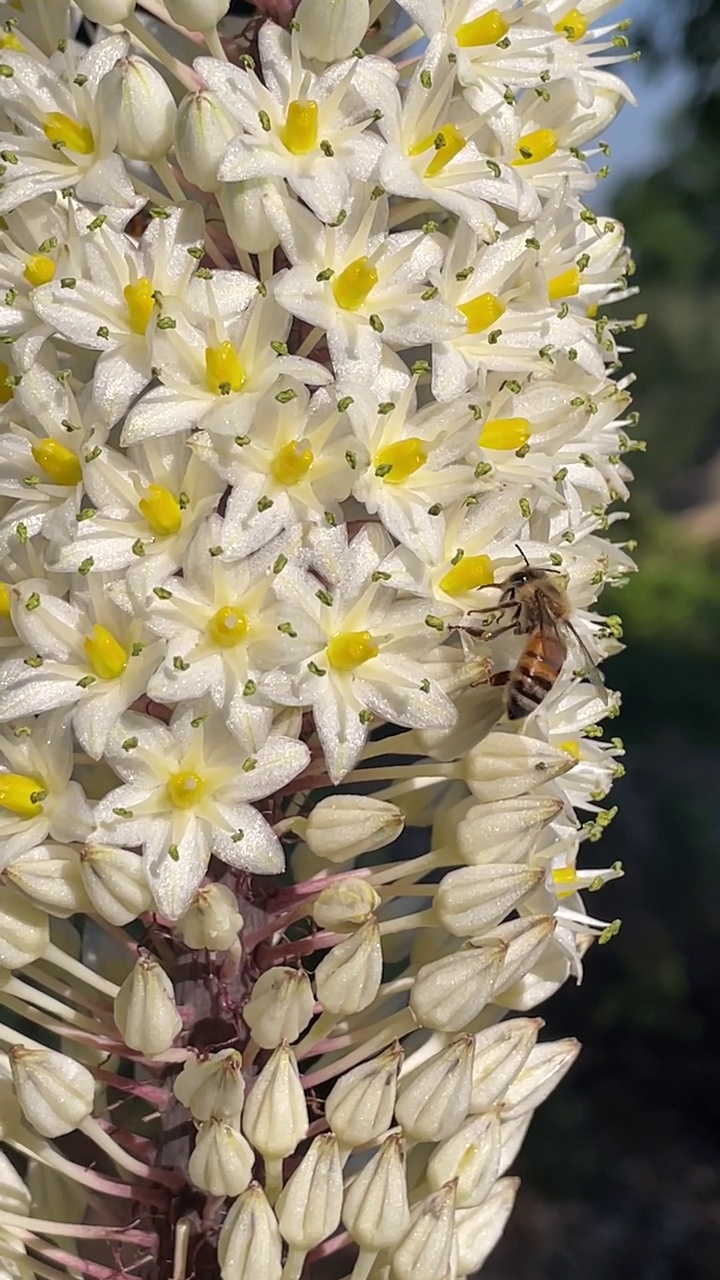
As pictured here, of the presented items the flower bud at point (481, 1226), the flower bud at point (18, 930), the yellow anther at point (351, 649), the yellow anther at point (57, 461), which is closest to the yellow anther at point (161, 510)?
the yellow anther at point (57, 461)

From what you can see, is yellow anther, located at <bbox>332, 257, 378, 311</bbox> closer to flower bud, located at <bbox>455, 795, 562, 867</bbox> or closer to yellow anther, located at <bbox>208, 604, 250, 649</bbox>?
yellow anther, located at <bbox>208, 604, 250, 649</bbox>

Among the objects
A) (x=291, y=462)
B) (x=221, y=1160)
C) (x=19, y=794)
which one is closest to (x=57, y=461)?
(x=291, y=462)

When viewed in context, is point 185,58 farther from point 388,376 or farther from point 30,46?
point 388,376

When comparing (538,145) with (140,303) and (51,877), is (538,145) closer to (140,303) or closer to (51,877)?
(140,303)

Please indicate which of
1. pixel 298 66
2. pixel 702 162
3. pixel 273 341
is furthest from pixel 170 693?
pixel 702 162

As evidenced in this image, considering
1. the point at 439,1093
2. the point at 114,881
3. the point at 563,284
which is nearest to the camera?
the point at 114,881

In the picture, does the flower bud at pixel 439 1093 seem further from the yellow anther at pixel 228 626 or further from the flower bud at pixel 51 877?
the yellow anther at pixel 228 626

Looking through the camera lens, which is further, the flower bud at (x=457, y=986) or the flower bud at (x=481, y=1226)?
the flower bud at (x=481, y=1226)
